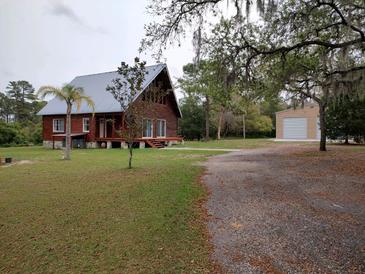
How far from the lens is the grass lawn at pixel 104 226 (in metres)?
4.00

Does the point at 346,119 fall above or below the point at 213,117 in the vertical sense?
below

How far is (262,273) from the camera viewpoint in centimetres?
350

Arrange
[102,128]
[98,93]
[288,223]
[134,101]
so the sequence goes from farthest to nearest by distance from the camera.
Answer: [98,93]
[102,128]
[134,101]
[288,223]

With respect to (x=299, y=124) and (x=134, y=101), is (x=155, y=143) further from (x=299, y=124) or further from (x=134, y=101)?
(x=299, y=124)

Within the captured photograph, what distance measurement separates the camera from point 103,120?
78.9 ft

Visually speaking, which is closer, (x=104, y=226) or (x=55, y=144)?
(x=104, y=226)

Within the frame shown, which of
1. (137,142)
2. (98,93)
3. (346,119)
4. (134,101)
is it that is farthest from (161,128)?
(134,101)

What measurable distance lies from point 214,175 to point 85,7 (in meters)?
9.20

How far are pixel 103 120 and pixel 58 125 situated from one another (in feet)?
14.7

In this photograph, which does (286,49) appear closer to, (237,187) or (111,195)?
(237,187)

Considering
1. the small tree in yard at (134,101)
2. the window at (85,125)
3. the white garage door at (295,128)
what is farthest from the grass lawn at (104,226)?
the white garage door at (295,128)

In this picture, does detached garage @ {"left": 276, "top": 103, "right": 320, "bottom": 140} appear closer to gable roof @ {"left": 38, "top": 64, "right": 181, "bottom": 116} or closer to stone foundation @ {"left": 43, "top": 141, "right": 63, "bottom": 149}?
gable roof @ {"left": 38, "top": 64, "right": 181, "bottom": 116}

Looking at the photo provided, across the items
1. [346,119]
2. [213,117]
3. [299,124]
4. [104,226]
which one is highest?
[213,117]

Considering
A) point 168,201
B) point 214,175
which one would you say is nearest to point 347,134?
point 214,175
